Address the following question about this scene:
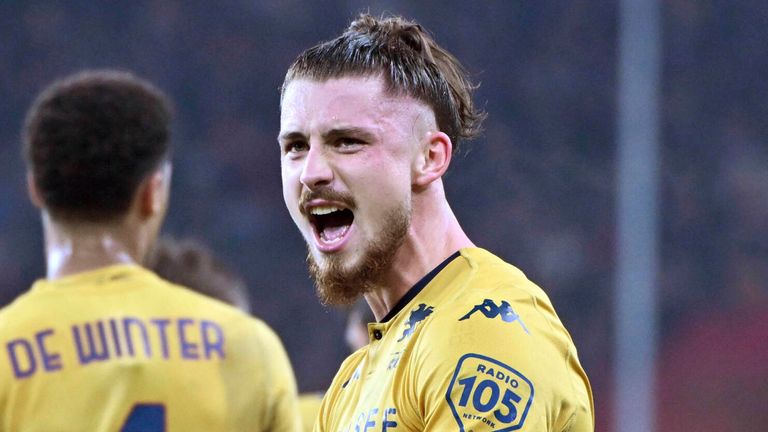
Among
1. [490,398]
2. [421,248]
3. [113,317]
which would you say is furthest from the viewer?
[113,317]

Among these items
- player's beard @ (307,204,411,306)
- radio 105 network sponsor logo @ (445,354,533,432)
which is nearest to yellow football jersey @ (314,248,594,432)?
radio 105 network sponsor logo @ (445,354,533,432)

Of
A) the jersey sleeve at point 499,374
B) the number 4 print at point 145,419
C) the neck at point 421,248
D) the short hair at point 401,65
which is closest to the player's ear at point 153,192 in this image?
the number 4 print at point 145,419

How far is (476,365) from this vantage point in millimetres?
2066

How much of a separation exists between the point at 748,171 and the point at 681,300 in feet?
4.13

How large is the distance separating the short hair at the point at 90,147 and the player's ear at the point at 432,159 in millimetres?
1115

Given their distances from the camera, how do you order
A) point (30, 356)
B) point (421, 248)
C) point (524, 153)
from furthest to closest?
1. point (524, 153)
2. point (30, 356)
3. point (421, 248)

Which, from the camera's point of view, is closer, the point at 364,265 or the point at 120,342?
the point at 364,265

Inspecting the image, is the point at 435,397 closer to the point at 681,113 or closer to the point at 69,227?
the point at 69,227

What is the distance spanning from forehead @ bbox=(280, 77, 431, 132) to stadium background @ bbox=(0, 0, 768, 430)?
22.9 ft

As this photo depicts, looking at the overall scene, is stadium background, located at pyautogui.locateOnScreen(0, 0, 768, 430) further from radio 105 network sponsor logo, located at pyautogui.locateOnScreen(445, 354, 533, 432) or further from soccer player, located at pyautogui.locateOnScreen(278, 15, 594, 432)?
radio 105 network sponsor logo, located at pyautogui.locateOnScreen(445, 354, 533, 432)

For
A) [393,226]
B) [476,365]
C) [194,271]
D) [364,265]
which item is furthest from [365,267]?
[194,271]

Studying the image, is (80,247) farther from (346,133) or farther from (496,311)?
(496,311)

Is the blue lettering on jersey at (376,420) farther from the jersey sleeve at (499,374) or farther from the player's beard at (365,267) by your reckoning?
the player's beard at (365,267)

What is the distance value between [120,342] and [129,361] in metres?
0.06
